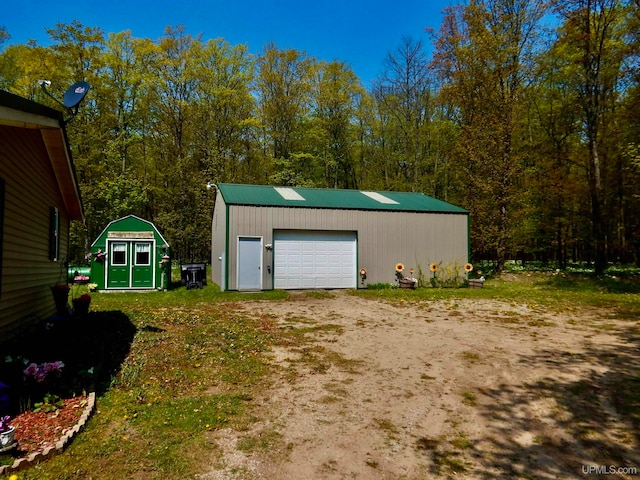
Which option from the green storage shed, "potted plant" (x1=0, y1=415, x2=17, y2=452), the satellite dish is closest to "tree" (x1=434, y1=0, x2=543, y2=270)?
the green storage shed

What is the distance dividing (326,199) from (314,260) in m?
2.82

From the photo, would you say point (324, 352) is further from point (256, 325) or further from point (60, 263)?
point (60, 263)

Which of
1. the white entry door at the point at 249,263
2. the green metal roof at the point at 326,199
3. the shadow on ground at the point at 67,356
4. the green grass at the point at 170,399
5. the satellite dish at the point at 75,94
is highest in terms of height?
the satellite dish at the point at 75,94

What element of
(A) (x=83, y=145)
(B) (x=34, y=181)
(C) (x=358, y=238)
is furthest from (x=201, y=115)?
(B) (x=34, y=181)

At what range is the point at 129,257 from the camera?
14.1m

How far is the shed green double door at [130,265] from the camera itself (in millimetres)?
13953

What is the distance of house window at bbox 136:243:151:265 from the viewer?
14.2 metres

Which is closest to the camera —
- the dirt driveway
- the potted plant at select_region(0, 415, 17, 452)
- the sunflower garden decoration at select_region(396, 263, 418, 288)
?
the potted plant at select_region(0, 415, 17, 452)

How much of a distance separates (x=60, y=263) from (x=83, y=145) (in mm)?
16089

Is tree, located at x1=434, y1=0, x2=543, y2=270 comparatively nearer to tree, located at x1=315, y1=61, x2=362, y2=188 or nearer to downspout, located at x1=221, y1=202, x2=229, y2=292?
tree, located at x1=315, y1=61, x2=362, y2=188

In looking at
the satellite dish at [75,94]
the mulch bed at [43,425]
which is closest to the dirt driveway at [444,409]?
the mulch bed at [43,425]

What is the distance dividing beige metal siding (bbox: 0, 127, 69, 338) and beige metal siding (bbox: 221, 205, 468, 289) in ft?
20.5

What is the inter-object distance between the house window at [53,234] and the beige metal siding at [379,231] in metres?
5.45

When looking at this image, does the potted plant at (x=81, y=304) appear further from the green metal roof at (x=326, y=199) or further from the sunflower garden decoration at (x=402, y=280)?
the sunflower garden decoration at (x=402, y=280)
